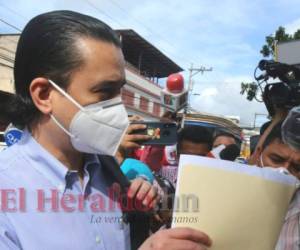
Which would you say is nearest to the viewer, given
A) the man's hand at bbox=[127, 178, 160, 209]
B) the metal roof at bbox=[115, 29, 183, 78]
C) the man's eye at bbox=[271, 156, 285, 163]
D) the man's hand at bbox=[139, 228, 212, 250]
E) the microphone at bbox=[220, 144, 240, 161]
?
the man's hand at bbox=[139, 228, 212, 250]

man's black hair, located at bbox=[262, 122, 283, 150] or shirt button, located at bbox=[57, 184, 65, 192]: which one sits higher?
man's black hair, located at bbox=[262, 122, 283, 150]

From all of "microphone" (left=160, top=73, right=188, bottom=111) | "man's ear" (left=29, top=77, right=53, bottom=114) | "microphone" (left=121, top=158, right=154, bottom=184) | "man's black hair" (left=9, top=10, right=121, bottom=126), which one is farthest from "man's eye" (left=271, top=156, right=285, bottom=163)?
"man's ear" (left=29, top=77, right=53, bottom=114)

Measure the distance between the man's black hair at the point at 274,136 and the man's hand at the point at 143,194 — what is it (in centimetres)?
72

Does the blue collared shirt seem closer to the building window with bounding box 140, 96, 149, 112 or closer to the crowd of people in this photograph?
the crowd of people

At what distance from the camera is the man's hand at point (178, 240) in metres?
0.92

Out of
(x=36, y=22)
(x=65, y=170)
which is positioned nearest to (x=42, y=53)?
(x=36, y=22)

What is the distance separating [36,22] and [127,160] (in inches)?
31.3

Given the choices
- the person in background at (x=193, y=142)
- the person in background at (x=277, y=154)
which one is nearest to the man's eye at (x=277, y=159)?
the person in background at (x=277, y=154)

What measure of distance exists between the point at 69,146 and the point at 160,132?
26.1 inches

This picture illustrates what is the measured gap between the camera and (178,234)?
92cm

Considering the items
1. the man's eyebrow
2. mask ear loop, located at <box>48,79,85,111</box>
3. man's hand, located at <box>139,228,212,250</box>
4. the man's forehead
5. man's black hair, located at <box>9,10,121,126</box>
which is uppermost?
man's black hair, located at <box>9,10,121,126</box>

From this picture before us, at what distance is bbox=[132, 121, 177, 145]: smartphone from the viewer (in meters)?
1.86

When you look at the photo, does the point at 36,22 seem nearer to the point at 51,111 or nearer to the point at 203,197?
the point at 51,111

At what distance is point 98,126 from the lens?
1.38m
